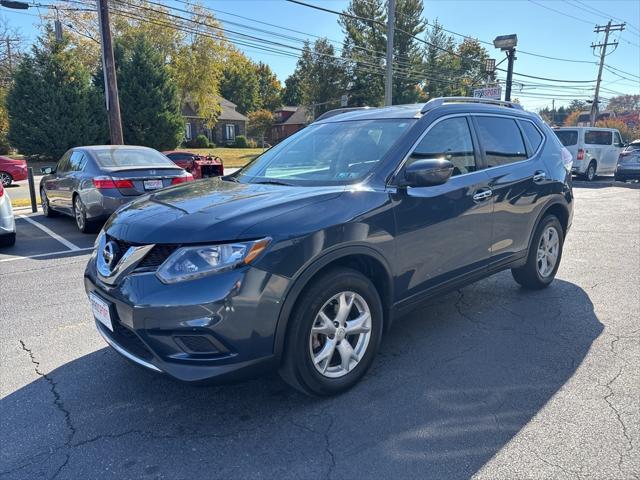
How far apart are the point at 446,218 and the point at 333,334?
50.6 inches

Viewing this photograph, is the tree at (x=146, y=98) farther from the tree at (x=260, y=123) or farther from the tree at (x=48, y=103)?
the tree at (x=260, y=123)

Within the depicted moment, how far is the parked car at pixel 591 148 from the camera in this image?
58.5 ft

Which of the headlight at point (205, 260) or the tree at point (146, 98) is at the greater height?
the tree at point (146, 98)

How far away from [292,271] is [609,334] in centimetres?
299

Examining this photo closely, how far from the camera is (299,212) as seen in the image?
2.70m

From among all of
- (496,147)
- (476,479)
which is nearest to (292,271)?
(476,479)

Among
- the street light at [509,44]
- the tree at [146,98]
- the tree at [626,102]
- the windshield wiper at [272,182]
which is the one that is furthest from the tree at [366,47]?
the tree at [626,102]

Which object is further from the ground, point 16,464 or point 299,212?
point 299,212

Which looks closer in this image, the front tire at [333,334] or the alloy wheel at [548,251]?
the front tire at [333,334]

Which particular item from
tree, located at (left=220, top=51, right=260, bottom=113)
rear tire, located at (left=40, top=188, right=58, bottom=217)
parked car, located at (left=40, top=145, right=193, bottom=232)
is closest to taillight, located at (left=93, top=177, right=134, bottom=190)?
parked car, located at (left=40, top=145, right=193, bottom=232)

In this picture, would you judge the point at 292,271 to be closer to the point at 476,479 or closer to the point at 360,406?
the point at 360,406

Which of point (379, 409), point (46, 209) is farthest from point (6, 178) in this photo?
point (379, 409)

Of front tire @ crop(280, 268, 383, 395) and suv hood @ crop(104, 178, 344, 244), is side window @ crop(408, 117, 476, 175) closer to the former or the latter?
suv hood @ crop(104, 178, 344, 244)

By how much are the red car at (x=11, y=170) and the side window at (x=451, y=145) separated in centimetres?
1974
